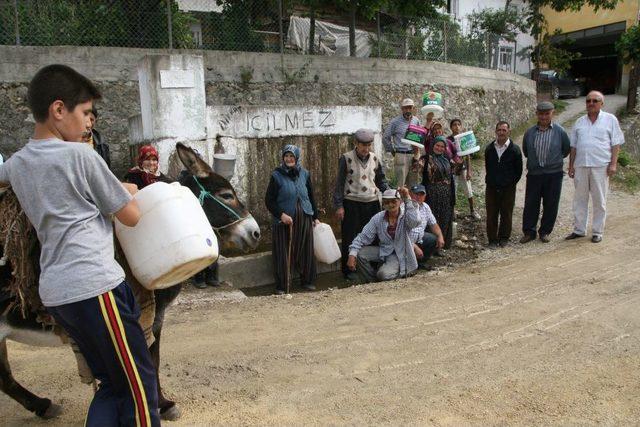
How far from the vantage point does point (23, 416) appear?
3.45 meters

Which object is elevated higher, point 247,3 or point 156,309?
point 247,3

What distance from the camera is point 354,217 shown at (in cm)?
725

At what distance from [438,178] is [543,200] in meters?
1.62

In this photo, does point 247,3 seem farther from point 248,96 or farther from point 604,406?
point 604,406

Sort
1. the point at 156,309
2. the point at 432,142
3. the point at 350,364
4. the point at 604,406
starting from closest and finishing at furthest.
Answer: the point at 156,309 → the point at 604,406 → the point at 350,364 → the point at 432,142

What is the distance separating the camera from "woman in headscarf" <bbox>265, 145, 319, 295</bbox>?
6.55 metres

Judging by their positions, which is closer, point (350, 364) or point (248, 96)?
point (350, 364)

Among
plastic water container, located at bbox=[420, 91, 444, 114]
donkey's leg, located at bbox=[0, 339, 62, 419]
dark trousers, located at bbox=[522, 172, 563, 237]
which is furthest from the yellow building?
donkey's leg, located at bbox=[0, 339, 62, 419]

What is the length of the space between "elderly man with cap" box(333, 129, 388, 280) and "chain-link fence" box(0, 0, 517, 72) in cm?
550

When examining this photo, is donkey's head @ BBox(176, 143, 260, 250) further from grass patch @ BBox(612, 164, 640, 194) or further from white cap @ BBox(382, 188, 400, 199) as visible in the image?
grass patch @ BBox(612, 164, 640, 194)

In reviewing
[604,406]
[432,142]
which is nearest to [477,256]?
[432,142]

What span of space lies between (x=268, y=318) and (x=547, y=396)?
2567 millimetres

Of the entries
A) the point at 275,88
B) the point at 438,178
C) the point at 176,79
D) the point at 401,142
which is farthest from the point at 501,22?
the point at 176,79

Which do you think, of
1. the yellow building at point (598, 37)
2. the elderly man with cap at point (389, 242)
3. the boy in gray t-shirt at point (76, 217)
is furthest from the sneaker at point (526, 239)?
the yellow building at point (598, 37)
